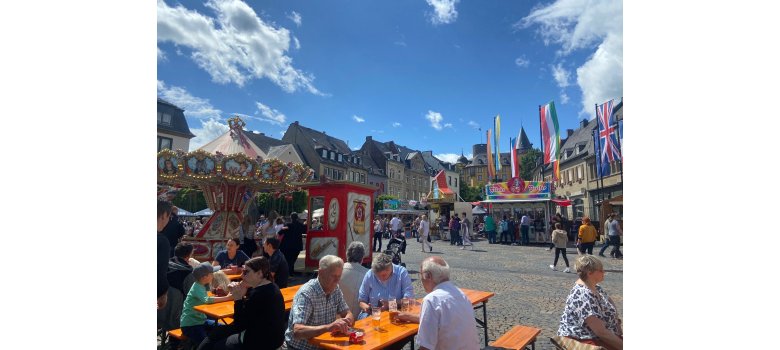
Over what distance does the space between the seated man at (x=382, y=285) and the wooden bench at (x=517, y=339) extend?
3.30 feet

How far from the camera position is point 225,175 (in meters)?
11.2

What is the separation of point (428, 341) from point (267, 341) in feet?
4.11

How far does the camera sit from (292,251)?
8.88 metres

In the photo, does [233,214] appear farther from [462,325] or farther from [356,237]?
[462,325]

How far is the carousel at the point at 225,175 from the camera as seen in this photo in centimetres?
1084

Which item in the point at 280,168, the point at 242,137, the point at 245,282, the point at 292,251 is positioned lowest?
the point at 292,251

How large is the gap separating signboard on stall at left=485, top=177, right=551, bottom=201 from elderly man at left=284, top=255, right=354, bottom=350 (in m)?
18.5

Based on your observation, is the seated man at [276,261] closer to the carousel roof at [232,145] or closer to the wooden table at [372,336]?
the wooden table at [372,336]

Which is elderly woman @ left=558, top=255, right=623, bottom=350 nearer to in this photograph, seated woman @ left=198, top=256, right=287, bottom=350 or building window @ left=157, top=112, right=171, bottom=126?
seated woman @ left=198, top=256, right=287, bottom=350

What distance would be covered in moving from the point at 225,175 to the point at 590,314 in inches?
402

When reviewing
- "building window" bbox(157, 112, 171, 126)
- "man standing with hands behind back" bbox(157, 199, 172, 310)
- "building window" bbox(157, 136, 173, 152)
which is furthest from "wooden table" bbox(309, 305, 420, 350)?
"building window" bbox(157, 112, 171, 126)

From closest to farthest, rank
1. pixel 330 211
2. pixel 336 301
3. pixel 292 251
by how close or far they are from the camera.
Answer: pixel 336 301
pixel 292 251
pixel 330 211

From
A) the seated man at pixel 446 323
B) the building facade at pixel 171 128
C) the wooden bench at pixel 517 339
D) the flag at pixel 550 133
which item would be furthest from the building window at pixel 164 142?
the seated man at pixel 446 323
